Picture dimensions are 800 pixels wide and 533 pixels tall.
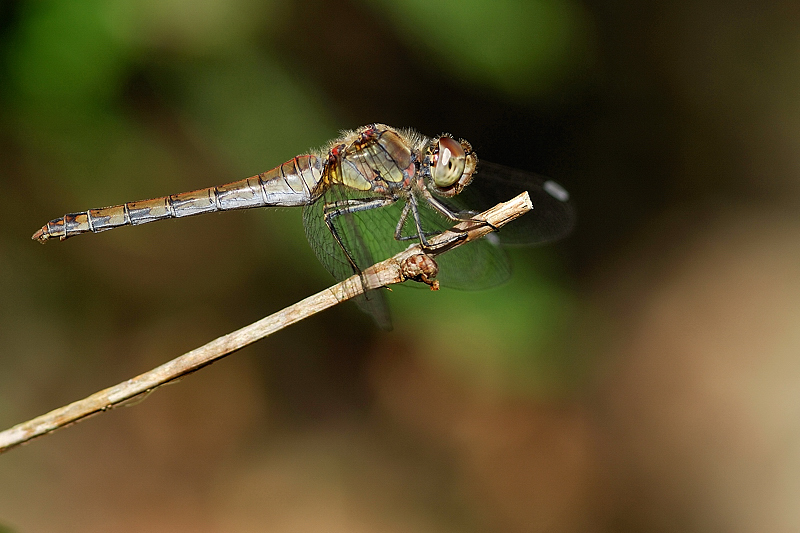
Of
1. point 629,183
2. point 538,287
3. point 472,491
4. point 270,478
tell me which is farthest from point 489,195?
point 270,478

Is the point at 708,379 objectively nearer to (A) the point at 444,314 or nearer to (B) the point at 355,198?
(A) the point at 444,314

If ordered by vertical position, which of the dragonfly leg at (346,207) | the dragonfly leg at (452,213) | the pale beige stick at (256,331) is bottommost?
the pale beige stick at (256,331)

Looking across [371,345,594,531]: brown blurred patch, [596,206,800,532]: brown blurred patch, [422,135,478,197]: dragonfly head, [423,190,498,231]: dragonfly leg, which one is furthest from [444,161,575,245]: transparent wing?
[371,345,594,531]: brown blurred patch

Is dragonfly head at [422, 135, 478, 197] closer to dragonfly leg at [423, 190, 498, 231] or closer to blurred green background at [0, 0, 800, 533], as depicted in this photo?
dragonfly leg at [423, 190, 498, 231]

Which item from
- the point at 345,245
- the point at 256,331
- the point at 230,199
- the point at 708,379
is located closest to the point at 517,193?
the point at 345,245

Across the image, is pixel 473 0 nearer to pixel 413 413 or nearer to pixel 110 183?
pixel 110 183

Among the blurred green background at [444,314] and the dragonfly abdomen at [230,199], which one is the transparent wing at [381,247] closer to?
the dragonfly abdomen at [230,199]

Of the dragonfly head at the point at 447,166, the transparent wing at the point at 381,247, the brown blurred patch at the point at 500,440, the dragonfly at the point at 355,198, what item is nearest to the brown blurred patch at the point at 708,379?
the brown blurred patch at the point at 500,440
